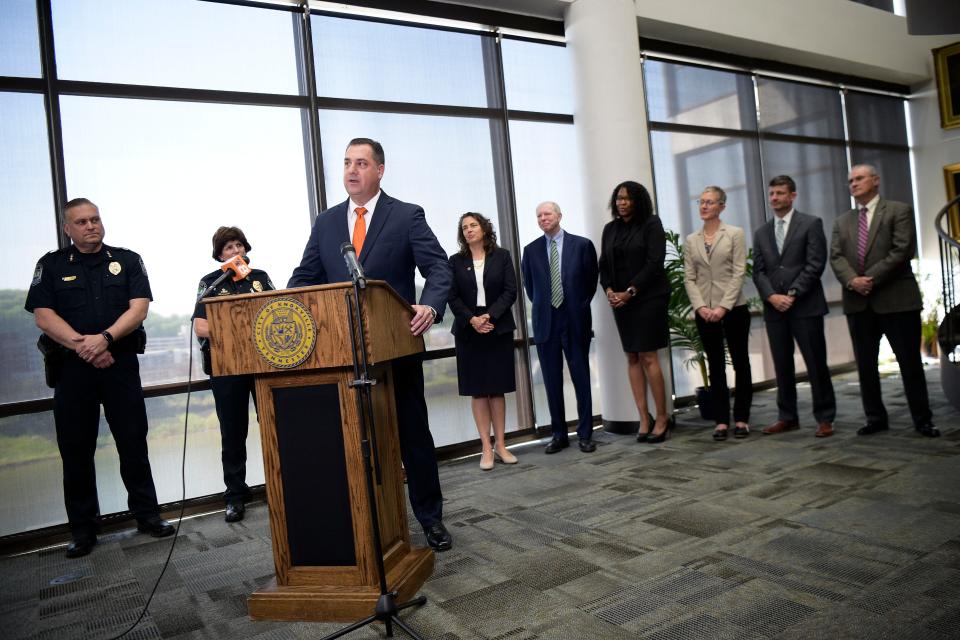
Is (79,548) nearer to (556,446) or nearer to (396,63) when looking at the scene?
(556,446)

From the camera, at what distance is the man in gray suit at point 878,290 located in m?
4.41

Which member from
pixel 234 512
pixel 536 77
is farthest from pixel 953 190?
pixel 234 512

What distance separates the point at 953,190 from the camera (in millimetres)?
8672

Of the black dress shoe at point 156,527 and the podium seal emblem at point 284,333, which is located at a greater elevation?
the podium seal emblem at point 284,333

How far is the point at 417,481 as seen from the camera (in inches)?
117

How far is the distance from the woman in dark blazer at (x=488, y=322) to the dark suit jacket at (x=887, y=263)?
2.20m

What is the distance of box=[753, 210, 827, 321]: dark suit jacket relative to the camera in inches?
187

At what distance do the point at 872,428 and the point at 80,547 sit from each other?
186 inches

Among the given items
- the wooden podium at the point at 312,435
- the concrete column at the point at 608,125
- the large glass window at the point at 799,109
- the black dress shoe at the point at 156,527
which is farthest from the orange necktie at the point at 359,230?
the large glass window at the point at 799,109

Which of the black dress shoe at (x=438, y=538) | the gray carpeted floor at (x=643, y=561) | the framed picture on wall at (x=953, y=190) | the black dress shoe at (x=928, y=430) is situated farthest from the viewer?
the framed picture on wall at (x=953, y=190)

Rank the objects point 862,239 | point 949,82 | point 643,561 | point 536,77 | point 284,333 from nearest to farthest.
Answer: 1. point 284,333
2. point 643,561
3. point 862,239
4. point 536,77
5. point 949,82

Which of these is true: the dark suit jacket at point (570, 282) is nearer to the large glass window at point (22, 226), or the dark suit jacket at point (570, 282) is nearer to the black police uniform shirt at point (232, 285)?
the black police uniform shirt at point (232, 285)

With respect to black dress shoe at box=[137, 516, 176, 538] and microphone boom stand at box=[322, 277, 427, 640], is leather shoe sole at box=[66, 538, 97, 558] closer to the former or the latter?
black dress shoe at box=[137, 516, 176, 538]

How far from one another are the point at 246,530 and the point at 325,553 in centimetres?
160
